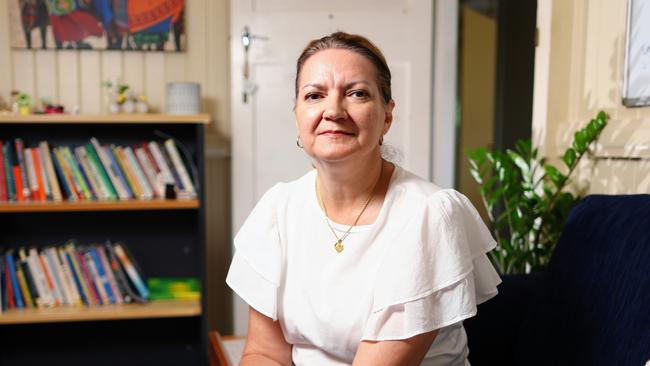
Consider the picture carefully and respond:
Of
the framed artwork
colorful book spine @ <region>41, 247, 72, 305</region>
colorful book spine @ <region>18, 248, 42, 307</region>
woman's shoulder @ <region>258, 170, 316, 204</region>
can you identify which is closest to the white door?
colorful book spine @ <region>41, 247, 72, 305</region>

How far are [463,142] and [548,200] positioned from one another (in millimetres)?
2578

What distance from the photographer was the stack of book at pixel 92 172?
93.1 inches

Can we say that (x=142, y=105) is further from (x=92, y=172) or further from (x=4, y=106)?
(x=4, y=106)

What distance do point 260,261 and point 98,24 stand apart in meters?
1.87

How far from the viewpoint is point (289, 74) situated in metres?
2.65

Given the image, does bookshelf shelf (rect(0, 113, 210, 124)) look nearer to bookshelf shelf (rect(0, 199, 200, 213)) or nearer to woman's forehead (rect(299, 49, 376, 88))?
bookshelf shelf (rect(0, 199, 200, 213))

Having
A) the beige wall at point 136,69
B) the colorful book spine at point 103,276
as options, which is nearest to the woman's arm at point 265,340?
the colorful book spine at point 103,276

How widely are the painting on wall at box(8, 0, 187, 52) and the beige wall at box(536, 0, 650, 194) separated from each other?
1629 millimetres

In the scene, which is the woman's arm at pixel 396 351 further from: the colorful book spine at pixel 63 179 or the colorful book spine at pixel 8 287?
the colorful book spine at pixel 8 287

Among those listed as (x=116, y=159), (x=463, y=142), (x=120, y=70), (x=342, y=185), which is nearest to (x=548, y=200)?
(x=342, y=185)

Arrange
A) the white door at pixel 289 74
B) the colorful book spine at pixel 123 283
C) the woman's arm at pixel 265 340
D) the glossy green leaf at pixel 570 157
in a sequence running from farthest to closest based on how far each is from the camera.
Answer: the white door at pixel 289 74
the colorful book spine at pixel 123 283
the glossy green leaf at pixel 570 157
the woman's arm at pixel 265 340

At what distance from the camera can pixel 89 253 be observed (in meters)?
2.43

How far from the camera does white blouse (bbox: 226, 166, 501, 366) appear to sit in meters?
1.07

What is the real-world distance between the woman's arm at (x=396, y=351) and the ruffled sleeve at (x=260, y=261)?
0.77 feet
